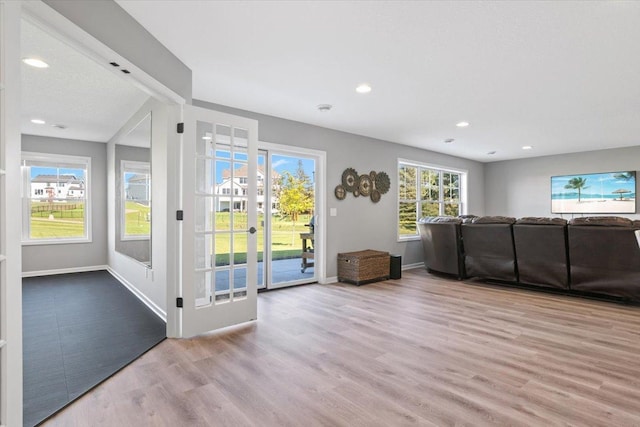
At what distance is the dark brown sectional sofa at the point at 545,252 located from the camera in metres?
4.01

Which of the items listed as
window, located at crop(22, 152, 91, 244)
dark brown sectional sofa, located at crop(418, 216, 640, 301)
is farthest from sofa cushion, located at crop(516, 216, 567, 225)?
window, located at crop(22, 152, 91, 244)

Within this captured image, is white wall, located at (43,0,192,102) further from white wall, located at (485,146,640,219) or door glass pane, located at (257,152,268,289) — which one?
white wall, located at (485,146,640,219)

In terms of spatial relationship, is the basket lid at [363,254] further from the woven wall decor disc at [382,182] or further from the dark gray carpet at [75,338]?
the dark gray carpet at [75,338]

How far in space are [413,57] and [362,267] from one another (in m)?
3.14

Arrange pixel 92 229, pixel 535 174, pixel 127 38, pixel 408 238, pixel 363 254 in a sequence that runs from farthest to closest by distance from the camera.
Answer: pixel 535 174
pixel 408 238
pixel 92 229
pixel 363 254
pixel 127 38

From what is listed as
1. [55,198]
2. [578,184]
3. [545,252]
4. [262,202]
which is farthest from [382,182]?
[55,198]

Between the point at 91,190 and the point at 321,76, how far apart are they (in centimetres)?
523

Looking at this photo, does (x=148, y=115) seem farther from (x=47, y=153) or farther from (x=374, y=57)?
(x=47, y=153)

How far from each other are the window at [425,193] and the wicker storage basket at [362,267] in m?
1.28

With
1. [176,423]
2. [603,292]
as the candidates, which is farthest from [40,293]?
[603,292]

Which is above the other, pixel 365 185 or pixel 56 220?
pixel 365 185

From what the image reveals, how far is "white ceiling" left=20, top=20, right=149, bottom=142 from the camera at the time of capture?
2832 mm

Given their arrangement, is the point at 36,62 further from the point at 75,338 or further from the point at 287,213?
the point at 287,213

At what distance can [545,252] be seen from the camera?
15.0ft
